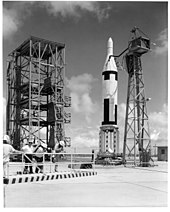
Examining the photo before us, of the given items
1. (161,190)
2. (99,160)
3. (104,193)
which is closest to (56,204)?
(104,193)

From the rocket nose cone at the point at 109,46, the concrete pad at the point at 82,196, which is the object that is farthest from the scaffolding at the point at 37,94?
the concrete pad at the point at 82,196

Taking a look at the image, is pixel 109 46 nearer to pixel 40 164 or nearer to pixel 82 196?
pixel 40 164

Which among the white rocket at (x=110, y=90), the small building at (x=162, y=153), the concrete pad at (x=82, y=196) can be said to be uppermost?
the white rocket at (x=110, y=90)

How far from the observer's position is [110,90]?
26.0 metres

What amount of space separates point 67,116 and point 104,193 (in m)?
26.0

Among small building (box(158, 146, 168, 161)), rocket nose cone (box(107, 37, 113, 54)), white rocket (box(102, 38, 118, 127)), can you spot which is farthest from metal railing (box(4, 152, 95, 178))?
small building (box(158, 146, 168, 161))

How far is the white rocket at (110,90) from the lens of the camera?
2575cm

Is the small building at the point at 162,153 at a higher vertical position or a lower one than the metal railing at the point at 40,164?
lower

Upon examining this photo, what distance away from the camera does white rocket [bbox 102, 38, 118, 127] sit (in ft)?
84.5

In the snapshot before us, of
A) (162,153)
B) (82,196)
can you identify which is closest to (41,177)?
(82,196)

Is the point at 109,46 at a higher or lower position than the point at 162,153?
higher

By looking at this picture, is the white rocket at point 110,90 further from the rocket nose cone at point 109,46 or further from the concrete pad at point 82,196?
the concrete pad at point 82,196

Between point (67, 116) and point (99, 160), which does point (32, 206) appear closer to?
point (99, 160)

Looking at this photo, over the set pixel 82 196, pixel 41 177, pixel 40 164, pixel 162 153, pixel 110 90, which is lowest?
pixel 162 153
